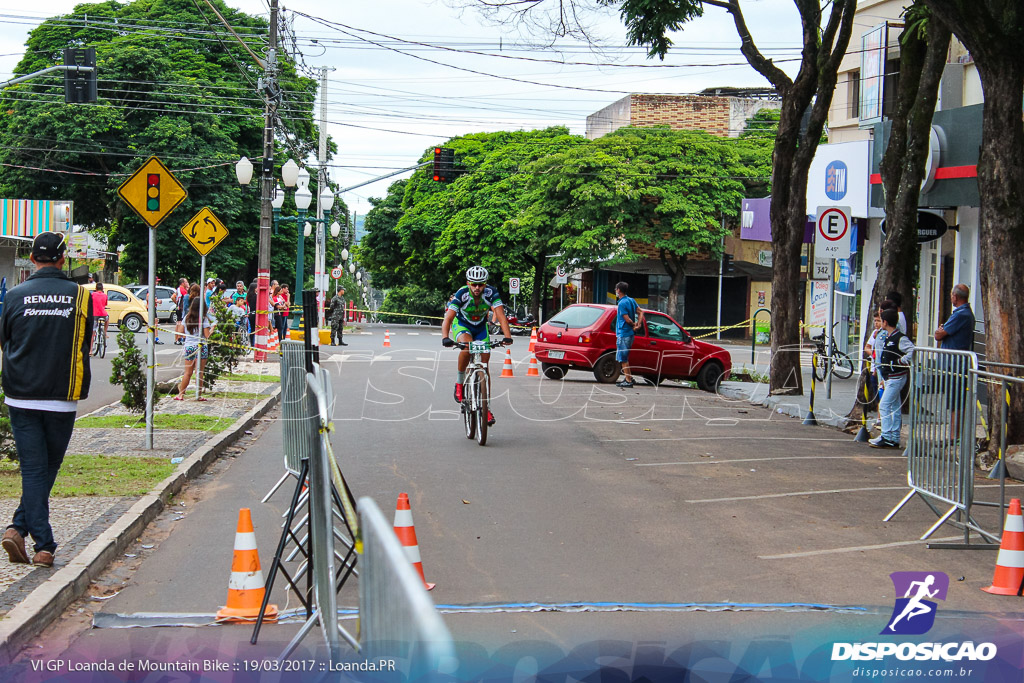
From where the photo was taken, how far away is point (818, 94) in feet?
58.1

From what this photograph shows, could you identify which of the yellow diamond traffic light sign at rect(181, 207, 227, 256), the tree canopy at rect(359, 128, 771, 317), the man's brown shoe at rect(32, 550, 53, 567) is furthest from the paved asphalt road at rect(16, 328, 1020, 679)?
the tree canopy at rect(359, 128, 771, 317)

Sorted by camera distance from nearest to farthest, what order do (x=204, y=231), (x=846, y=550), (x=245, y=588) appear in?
(x=245, y=588)
(x=846, y=550)
(x=204, y=231)

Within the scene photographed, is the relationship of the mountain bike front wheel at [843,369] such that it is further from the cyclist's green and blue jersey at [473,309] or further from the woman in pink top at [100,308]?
the woman in pink top at [100,308]

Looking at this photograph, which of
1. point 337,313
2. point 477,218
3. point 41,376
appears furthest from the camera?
point 477,218

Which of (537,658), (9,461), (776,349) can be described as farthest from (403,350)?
(537,658)

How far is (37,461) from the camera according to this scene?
21.3ft

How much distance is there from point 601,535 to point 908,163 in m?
9.14

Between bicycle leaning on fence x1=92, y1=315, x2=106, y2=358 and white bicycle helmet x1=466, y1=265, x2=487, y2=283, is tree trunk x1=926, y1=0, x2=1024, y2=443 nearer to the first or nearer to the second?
white bicycle helmet x1=466, y1=265, x2=487, y2=283

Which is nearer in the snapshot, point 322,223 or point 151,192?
point 151,192

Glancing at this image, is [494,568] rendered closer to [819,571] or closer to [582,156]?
[819,571]

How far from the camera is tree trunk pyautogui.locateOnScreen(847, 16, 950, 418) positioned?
1409 centimetres

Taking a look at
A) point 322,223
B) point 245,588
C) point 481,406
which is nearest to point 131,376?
point 481,406

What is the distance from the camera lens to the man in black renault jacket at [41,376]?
252 inches

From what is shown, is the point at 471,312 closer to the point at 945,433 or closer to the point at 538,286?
the point at 945,433
